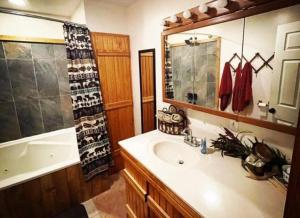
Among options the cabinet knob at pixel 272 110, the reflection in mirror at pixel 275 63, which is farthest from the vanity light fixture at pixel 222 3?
the cabinet knob at pixel 272 110

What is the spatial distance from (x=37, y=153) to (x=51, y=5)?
6.58ft

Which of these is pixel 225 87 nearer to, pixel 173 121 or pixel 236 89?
pixel 236 89

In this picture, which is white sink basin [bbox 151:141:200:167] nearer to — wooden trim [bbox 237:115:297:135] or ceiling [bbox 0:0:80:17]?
wooden trim [bbox 237:115:297:135]

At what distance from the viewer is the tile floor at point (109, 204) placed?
1898 mm

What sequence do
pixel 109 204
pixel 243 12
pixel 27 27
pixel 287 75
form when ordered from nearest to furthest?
pixel 287 75
pixel 243 12
pixel 109 204
pixel 27 27

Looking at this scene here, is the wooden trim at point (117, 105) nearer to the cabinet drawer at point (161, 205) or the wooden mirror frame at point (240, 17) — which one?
the wooden mirror frame at point (240, 17)

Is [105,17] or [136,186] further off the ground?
[105,17]

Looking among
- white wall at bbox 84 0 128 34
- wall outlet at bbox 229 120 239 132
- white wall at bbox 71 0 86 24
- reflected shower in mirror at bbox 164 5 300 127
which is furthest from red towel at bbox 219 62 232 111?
white wall at bbox 71 0 86 24

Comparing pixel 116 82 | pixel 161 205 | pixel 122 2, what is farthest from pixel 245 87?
pixel 122 2

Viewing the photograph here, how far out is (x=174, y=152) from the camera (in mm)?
1542

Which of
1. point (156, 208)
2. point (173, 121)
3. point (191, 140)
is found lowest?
point (156, 208)

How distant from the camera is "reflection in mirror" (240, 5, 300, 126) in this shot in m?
0.91

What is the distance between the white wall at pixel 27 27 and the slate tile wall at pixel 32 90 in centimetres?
16

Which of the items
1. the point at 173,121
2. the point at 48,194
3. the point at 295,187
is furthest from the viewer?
the point at 48,194
